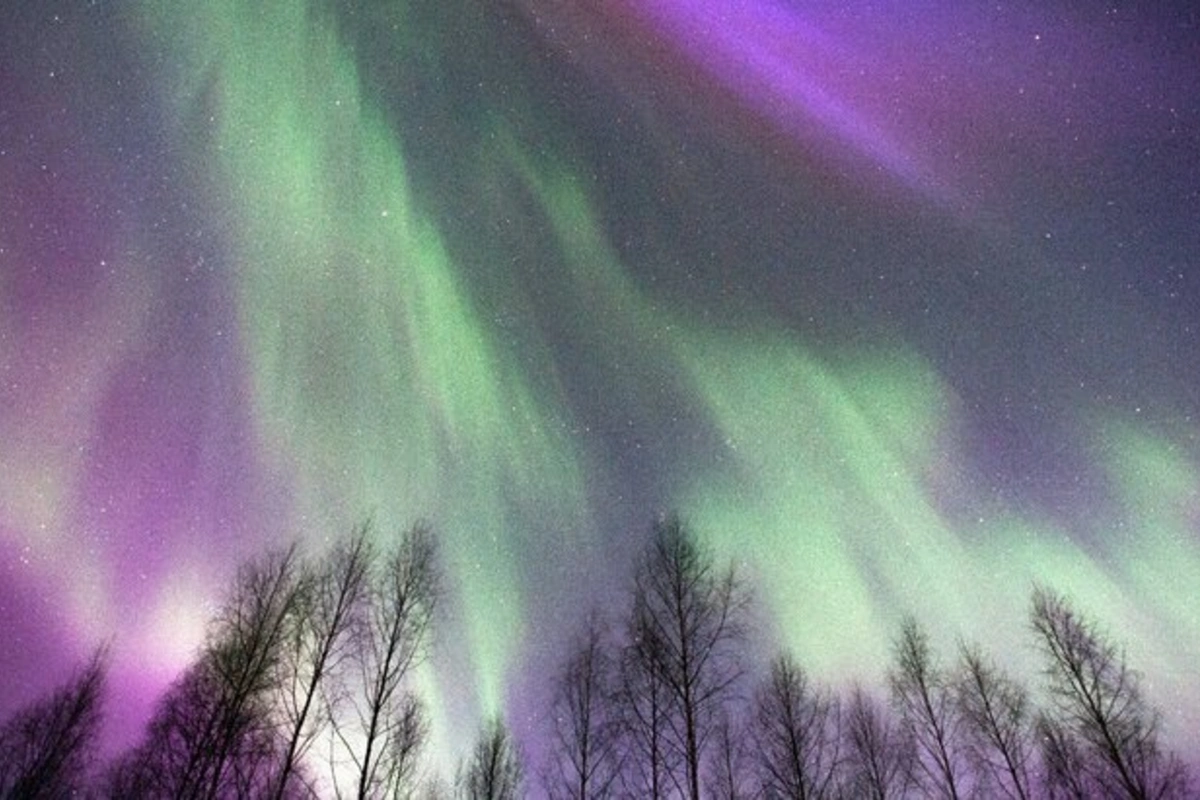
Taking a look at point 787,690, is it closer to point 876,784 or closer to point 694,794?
point 876,784

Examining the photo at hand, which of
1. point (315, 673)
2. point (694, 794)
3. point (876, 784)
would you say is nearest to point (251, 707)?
point (315, 673)

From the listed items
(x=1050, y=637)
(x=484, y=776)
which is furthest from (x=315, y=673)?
(x=1050, y=637)

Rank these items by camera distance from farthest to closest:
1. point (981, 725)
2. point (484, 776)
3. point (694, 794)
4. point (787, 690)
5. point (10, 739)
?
point (10, 739)
point (484, 776)
point (981, 725)
point (787, 690)
point (694, 794)

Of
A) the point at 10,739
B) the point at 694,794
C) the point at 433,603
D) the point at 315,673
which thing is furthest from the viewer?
the point at 10,739

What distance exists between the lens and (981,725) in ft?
72.7

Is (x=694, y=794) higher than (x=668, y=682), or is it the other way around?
(x=668, y=682)

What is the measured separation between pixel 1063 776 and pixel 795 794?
41.6 feet

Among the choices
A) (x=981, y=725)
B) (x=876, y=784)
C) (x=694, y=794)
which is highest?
(x=981, y=725)

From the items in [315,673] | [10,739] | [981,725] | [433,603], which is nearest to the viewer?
[315,673]

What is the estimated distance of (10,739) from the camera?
3338 centimetres

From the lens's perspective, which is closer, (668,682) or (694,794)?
(694,794)

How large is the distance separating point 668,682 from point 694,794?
242 centimetres

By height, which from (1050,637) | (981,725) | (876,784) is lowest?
(876,784)

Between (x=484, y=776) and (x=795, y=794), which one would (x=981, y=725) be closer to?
(x=795, y=794)
